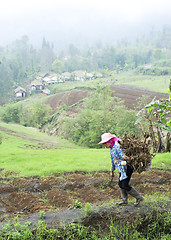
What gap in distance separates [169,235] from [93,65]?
174 meters

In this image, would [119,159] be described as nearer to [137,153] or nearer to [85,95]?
[137,153]

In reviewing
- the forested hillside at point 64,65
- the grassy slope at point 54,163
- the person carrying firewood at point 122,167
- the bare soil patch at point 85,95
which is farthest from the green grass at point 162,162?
the forested hillside at point 64,65

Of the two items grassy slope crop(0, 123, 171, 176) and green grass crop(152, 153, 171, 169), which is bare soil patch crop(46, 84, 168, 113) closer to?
grassy slope crop(0, 123, 171, 176)

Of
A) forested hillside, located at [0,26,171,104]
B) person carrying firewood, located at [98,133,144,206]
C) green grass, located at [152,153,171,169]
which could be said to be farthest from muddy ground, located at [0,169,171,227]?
forested hillside, located at [0,26,171,104]

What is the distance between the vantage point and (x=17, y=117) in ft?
213

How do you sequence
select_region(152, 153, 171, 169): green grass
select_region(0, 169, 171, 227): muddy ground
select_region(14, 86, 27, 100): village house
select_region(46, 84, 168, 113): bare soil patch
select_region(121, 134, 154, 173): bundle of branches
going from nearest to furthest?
1. select_region(121, 134, 154, 173): bundle of branches
2. select_region(0, 169, 171, 227): muddy ground
3. select_region(152, 153, 171, 169): green grass
4. select_region(46, 84, 168, 113): bare soil patch
5. select_region(14, 86, 27, 100): village house

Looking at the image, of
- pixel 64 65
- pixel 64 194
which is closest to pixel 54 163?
pixel 64 194

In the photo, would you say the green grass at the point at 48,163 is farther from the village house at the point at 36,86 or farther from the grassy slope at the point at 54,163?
the village house at the point at 36,86

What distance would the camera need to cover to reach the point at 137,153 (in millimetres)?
7242

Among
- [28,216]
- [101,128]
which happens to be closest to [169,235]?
[28,216]

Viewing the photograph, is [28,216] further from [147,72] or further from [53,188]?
[147,72]

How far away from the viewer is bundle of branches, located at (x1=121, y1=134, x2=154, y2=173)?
7.13 metres

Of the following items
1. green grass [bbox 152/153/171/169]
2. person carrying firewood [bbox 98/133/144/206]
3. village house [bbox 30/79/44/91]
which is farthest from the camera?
village house [bbox 30/79/44/91]

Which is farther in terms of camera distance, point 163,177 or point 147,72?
point 147,72
